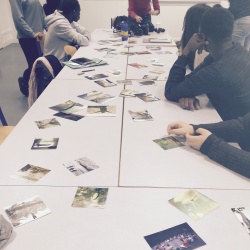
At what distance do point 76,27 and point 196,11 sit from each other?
5.14ft

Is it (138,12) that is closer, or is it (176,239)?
(176,239)

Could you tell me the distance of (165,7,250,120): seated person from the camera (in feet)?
5.00

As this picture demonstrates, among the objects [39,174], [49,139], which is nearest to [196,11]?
[49,139]

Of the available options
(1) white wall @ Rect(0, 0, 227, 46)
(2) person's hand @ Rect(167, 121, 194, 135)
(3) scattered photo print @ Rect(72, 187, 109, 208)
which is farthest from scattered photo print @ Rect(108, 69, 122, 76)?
(1) white wall @ Rect(0, 0, 227, 46)

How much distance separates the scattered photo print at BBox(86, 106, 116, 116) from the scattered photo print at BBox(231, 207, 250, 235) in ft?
2.64

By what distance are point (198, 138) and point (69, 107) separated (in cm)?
74

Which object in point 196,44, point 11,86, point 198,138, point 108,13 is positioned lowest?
point 11,86

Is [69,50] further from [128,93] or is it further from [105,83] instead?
[128,93]

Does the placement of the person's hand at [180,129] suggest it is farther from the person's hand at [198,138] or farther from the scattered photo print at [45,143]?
the scattered photo print at [45,143]

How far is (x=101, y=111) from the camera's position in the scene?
5.15 feet

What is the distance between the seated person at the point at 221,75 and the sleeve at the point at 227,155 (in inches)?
18.4

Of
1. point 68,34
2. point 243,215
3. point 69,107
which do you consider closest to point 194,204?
point 243,215

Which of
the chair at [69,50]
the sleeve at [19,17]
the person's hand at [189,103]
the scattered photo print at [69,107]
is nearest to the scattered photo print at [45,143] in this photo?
the scattered photo print at [69,107]

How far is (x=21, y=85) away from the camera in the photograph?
3549 millimetres
